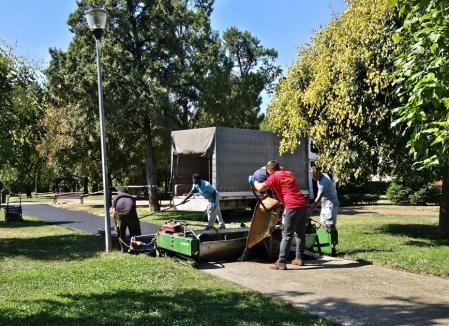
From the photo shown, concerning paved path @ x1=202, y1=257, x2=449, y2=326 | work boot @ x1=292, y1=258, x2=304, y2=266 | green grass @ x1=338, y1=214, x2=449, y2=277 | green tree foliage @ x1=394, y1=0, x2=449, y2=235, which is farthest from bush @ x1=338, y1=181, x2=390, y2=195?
green tree foliage @ x1=394, y1=0, x2=449, y2=235

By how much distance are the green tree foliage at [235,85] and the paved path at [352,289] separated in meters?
14.5

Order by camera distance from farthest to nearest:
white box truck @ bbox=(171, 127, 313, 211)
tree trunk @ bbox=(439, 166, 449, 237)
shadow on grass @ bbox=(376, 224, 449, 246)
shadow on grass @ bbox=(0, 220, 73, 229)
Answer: shadow on grass @ bbox=(0, 220, 73, 229), white box truck @ bbox=(171, 127, 313, 211), tree trunk @ bbox=(439, 166, 449, 237), shadow on grass @ bbox=(376, 224, 449, 246)

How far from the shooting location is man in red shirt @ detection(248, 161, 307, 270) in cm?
884

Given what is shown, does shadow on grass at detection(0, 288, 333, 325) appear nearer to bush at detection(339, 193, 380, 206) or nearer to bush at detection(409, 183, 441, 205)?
bush at detection(409, 183, 441, 205)

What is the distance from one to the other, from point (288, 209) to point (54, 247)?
248 inches

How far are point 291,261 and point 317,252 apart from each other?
107cm

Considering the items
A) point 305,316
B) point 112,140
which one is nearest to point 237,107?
point 112,140

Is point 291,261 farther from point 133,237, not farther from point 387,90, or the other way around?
point 387,90

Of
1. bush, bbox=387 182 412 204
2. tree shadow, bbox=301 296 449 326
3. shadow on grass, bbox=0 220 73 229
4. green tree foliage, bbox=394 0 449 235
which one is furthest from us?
bush, bbox=387 182 412 204

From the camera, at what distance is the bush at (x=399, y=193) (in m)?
26.3

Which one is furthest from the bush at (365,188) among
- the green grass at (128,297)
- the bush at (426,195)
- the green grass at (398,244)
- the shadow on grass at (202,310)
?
the shadow on grass at (202,310)

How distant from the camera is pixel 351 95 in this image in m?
11.6

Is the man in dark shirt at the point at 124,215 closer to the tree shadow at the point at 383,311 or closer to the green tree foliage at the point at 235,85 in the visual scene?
the tree shadow at the point at 383,311

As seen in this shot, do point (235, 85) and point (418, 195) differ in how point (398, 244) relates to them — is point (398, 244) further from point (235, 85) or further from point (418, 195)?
point (235, 85)
